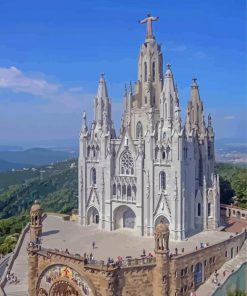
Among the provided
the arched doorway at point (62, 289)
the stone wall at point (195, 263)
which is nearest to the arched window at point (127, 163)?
the stone wall at point (195, 263)

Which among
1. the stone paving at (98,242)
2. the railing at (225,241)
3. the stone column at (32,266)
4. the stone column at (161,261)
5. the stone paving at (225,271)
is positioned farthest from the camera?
the stone paving at (98,242)

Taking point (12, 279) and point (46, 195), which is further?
point (46, 195)

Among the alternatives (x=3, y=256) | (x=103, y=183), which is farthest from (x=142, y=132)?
(x=3, y=256)

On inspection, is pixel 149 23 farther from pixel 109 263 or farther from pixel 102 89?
pixel 109 263

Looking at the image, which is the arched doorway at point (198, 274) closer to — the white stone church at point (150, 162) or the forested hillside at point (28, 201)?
the white stone church at point (150, 162)

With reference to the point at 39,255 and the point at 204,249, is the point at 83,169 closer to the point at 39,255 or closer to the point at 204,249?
the point at 39,255

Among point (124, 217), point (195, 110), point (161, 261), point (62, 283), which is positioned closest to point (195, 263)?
point (161, 261)
